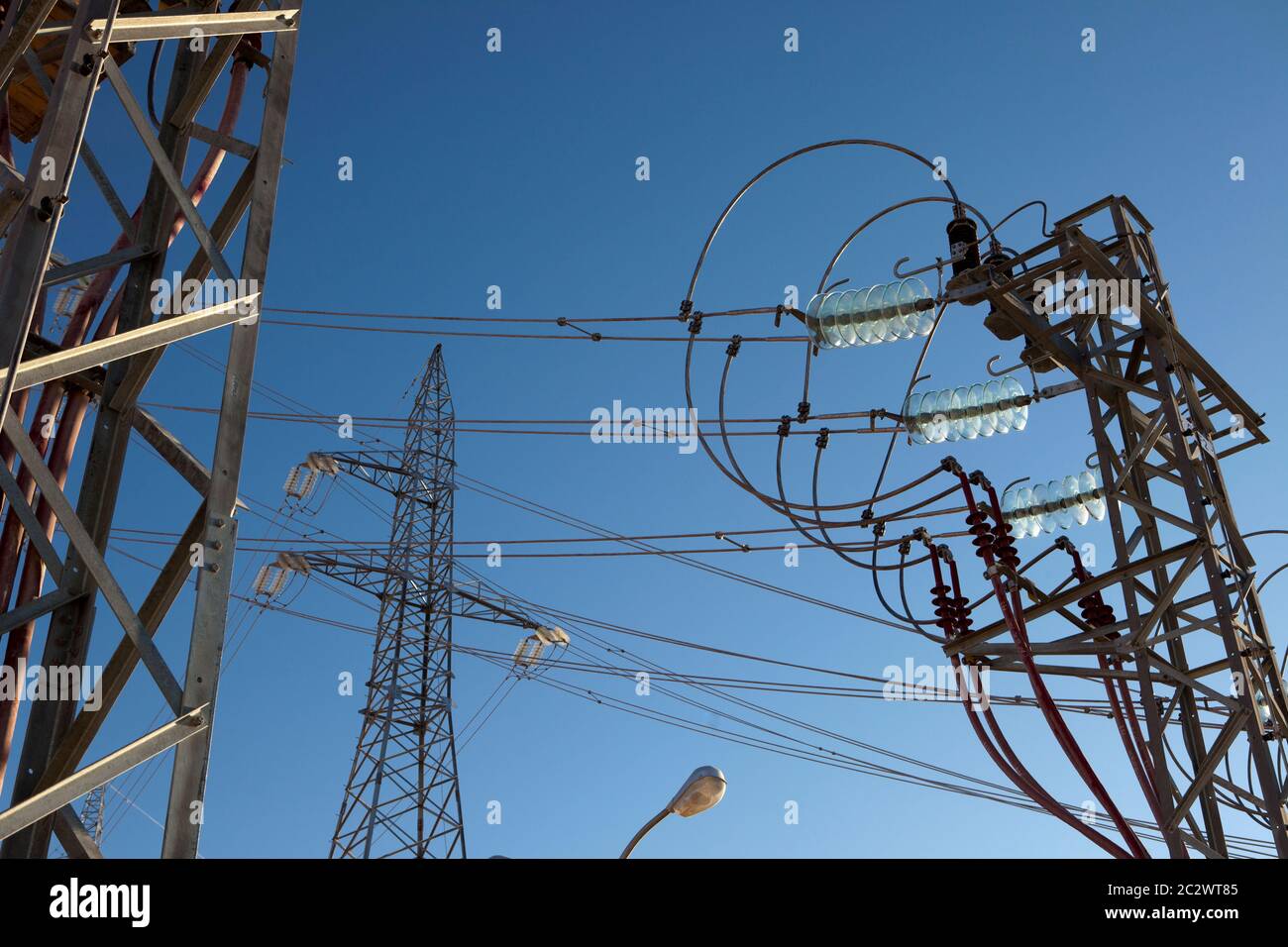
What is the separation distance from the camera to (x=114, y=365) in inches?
194

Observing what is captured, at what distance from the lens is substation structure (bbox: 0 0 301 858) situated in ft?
11.9

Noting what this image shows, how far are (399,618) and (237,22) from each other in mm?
16418

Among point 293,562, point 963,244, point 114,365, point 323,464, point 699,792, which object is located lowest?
point 699,792

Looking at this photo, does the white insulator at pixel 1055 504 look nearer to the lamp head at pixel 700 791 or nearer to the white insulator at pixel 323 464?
the lamp head at pixel 700 791

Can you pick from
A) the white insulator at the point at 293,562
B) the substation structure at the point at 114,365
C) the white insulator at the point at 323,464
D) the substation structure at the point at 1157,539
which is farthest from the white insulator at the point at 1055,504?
the white insulator at the point at 323,464

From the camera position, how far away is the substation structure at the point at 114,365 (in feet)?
11.9

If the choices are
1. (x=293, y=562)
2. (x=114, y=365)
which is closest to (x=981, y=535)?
(x=114, y=365)

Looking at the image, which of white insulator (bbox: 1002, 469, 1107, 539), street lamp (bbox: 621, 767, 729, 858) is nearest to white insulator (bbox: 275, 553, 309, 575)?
white insulator (bbox: 1002, 469, 1107, 539)

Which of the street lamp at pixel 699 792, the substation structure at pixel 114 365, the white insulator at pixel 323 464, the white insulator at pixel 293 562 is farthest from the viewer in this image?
the white insulator at pixel 323 464

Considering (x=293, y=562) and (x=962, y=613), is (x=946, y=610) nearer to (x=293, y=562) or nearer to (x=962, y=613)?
(x=962, y=613)

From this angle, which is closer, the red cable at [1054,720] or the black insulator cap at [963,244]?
the red cable at [1054,720]

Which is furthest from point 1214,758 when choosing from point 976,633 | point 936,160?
point 936,160
